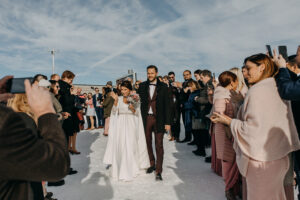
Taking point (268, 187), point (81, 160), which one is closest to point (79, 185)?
point (81, 160)

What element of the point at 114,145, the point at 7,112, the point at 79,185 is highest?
the point at 7,112

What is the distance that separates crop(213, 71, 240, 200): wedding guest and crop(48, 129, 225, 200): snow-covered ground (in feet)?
1.08

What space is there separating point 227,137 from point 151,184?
5.94 feet

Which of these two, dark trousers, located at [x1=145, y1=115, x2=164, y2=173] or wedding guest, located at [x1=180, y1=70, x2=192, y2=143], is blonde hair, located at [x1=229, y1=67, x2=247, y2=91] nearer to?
dark trousers, located at [x1=145, y1=115, x2=164, y2=173]

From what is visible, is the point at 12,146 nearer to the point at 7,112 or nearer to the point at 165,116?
the point at 7,112

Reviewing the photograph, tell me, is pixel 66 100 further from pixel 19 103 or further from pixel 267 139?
pixel 267 139

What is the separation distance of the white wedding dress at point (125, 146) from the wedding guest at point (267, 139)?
2975 mm

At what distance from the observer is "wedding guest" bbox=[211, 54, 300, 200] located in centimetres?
202

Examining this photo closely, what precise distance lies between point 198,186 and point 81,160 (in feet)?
12.0

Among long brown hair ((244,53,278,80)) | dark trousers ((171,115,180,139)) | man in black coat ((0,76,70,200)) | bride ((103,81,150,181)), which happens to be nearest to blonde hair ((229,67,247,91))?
long brown hair ((244,53,278,80))

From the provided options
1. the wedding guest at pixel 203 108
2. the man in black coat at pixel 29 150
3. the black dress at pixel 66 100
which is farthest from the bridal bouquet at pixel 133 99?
the man in black coat at pixel 29 150

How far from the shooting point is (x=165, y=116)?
4953mm

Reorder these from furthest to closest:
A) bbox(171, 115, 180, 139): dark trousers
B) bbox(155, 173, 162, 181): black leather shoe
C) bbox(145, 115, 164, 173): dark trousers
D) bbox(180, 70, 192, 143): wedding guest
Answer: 1. bbox(171, 115, 180, 139): dark trousers
2. bbox(180, 70, 192, 143): wedding guest
3. bbox(145, 115, 164, 173): dark trousers
4. bbox(155, 173, 162, 181): black leather shoe

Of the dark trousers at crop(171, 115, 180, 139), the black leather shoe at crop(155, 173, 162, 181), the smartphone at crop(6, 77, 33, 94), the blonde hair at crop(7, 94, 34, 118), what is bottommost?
the black leather shoe at crop(155, 173, 162, 181)
